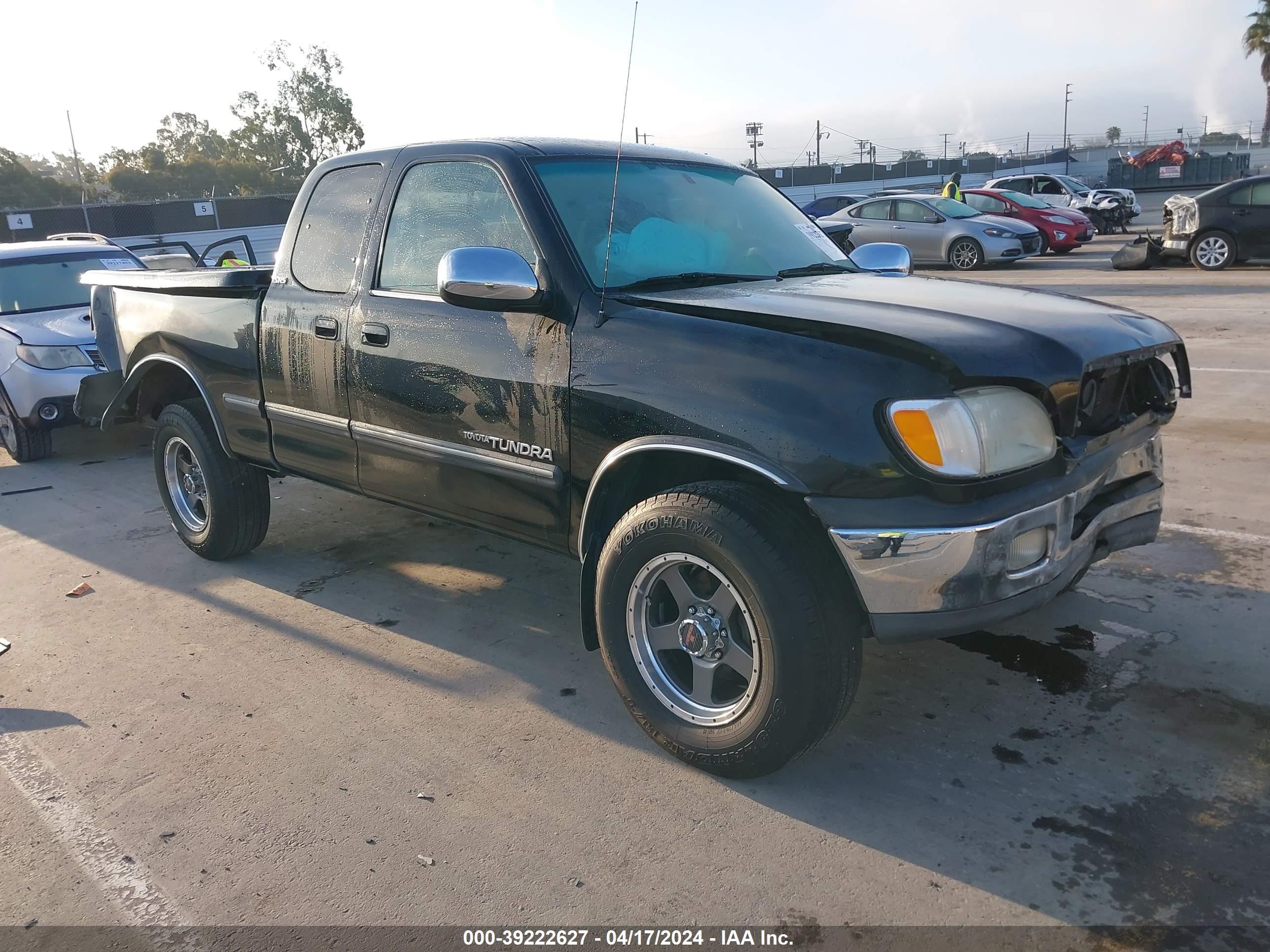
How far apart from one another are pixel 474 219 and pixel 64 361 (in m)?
5.43

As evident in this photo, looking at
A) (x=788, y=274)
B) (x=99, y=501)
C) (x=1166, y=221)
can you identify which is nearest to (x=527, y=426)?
(x=788, y=274)

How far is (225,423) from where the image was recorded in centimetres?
477

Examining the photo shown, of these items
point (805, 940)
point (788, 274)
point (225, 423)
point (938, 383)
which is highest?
point (788, 274)

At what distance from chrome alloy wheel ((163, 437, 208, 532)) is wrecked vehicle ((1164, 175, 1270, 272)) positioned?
50.1 feet

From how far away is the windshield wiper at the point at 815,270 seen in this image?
379 centimetres

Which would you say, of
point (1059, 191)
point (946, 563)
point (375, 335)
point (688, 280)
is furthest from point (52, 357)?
point (1059, 191)

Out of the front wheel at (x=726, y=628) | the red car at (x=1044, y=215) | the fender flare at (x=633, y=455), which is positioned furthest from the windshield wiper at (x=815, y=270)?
the red car at (x=1044, y=215)

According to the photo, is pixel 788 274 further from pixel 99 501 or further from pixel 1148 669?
pixel 99 501

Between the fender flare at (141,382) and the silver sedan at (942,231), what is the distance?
45.8ft

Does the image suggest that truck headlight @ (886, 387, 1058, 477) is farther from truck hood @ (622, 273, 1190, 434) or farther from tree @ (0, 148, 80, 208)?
tree @ (0, 148, 80, 208)

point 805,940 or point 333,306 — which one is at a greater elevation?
point 333,306

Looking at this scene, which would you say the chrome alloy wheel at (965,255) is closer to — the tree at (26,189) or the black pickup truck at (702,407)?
the black pickup truck at (702,407)

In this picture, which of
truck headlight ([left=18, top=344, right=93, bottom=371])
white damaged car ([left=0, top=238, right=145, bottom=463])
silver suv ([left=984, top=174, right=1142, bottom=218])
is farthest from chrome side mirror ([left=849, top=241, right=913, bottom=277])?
silver suv ([left=984, top=174, right=1142, bottom=218])

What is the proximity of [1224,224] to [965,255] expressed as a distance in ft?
13.3
